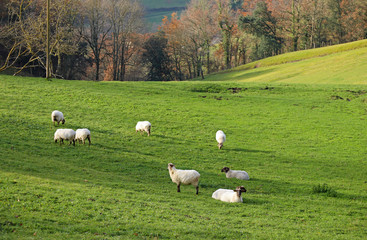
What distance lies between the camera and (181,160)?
2436 centimetres

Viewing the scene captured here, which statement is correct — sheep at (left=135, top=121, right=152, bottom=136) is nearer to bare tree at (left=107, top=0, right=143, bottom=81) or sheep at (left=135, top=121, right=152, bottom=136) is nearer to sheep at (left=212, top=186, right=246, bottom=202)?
sheep at (left=212, top=186, right=246, bottom=202)

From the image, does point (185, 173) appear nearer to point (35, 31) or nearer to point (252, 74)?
point (35, 31)

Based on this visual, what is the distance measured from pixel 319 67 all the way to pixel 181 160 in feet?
180

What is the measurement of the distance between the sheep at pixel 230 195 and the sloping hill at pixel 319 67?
4656 centimetres

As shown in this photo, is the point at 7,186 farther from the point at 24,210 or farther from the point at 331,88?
the point at 331,88

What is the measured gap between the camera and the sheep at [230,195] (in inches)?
653

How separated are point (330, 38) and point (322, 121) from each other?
88.2 metres

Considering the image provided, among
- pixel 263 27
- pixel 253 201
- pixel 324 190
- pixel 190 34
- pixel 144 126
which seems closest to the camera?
pixel 253 201

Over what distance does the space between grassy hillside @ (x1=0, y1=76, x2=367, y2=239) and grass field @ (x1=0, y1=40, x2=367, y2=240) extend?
0.26ft

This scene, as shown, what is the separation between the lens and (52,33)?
65000 mm

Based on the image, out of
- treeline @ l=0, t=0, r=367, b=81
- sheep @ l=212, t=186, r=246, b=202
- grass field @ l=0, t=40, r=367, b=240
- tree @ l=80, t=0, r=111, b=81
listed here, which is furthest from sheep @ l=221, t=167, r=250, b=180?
tree @ l=80, t=0, r=111, b=81

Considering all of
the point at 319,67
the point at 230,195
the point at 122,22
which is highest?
the point at 122,22

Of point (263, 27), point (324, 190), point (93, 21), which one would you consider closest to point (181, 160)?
point (324, 190)

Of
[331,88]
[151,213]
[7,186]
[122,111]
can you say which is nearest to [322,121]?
[331,88]
